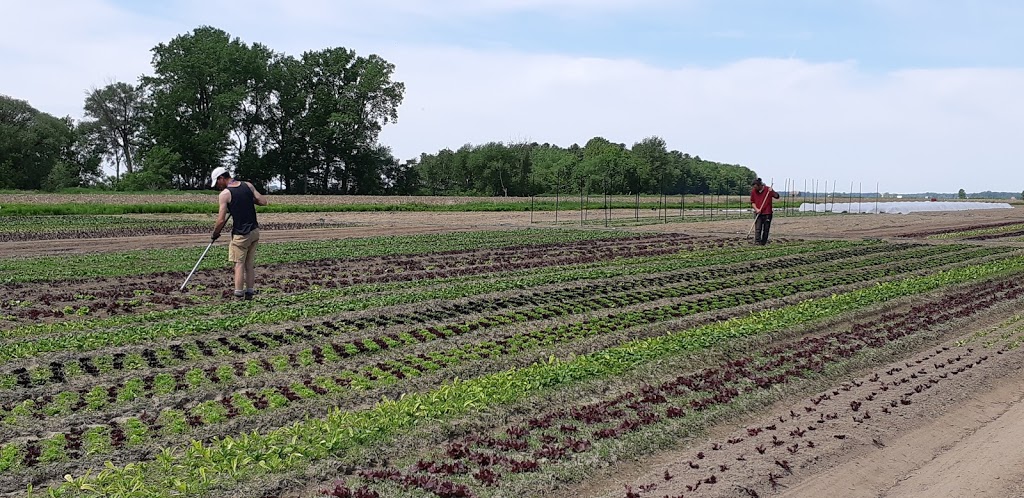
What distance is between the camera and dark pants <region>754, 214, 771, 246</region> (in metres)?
25.3

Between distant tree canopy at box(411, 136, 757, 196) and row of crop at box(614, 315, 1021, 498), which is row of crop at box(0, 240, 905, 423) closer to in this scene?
row of crop at box(614, 315, 1021, 498)

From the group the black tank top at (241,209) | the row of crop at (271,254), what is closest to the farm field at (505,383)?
the row of crop at (271,254)

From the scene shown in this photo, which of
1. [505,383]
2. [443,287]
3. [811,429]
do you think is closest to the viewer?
[811,429]

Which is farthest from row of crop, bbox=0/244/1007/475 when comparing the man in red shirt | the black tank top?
the man in red shirt

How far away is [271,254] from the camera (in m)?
21.3

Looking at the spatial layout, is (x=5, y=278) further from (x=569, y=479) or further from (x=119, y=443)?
(x=569, y=479)

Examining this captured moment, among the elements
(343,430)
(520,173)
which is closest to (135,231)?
(343,430)

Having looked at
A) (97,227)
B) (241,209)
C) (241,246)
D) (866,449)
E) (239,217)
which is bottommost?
(866,449)

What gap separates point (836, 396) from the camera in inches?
316

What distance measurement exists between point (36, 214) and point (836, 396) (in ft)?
140

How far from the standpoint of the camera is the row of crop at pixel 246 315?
9.66m

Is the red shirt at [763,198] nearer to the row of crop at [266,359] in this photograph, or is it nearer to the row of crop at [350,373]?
the row of crop at [350,373]

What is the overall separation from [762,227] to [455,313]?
15.8m

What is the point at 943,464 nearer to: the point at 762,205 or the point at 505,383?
the point at 505,383
